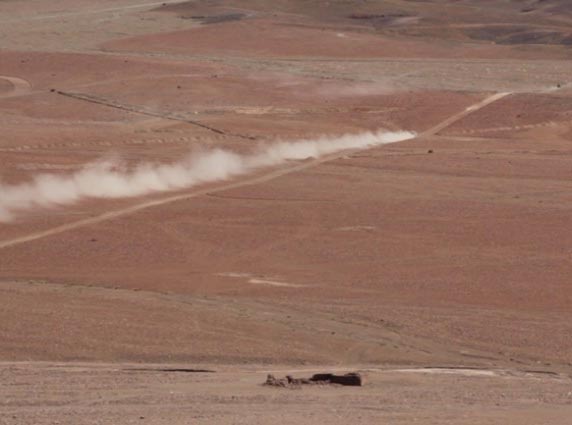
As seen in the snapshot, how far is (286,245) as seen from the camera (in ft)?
86.0

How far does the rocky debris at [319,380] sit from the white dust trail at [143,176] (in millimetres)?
13499

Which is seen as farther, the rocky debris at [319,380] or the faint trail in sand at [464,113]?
the faint trail in sand at [464,113]

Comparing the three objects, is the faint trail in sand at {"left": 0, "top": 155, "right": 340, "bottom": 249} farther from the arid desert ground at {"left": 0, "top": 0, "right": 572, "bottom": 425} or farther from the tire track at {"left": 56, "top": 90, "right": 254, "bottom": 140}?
the tire track at {"left": 56, "top": 90, "right": 254, "bottom": 140}

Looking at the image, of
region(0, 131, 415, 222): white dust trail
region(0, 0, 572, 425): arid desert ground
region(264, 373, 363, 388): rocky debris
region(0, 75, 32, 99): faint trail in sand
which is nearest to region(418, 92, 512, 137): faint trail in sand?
region(0, 0, 572, 425): arid desert ground

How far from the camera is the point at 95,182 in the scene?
107 ft

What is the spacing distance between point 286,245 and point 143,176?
8197 mm

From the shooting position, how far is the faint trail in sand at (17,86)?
4894cm

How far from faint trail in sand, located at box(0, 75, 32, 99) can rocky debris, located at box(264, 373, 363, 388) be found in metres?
34.1

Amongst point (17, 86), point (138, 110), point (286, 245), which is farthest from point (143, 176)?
point (17, 86)

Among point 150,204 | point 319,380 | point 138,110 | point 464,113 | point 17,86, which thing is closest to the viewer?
point 319,380

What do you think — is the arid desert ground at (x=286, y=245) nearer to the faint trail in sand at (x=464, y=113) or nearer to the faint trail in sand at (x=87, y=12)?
the faint trail in sand at (x=464, y=113)

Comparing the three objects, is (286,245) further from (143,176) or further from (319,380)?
(319,380)

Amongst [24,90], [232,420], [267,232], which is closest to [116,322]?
[232,420]

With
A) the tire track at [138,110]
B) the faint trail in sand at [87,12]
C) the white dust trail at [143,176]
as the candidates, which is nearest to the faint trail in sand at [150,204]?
the white dust trail at [143,176]
